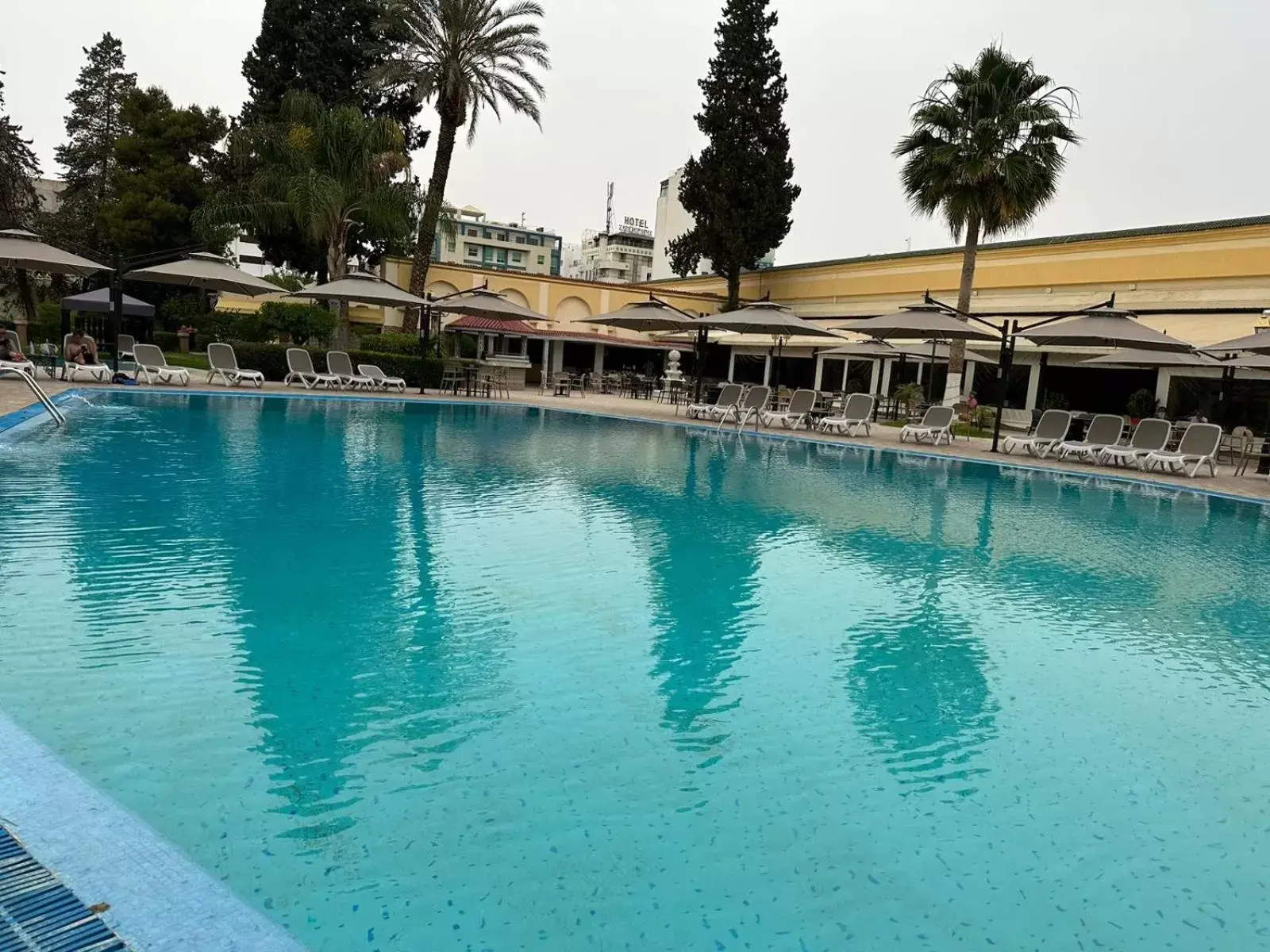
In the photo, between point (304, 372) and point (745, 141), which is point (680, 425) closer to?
point (304, 372)

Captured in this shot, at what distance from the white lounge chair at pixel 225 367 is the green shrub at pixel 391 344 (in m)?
5.82

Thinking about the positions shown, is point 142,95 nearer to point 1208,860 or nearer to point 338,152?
point 338,152

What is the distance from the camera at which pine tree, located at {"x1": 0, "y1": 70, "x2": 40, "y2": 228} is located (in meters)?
28.6

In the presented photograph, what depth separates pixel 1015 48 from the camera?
19141mm

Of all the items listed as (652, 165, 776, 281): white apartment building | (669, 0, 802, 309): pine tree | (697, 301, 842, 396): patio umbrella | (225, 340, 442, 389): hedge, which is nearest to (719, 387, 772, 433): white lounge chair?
(697, 301, 842, 396): patio umbrella

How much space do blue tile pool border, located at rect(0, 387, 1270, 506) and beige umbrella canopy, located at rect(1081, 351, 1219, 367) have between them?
14.9 ft

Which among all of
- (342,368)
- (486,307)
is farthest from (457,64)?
(342,368)

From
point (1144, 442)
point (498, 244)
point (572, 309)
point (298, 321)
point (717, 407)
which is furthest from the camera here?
point (498, 244)

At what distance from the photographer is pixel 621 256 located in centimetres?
9488

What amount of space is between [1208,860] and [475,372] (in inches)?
859

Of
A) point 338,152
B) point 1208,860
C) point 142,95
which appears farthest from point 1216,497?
point 142,95

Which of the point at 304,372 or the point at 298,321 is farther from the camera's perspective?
the point at 298,321

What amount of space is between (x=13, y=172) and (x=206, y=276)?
58.6ft

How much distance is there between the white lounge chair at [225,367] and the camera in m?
18.6
